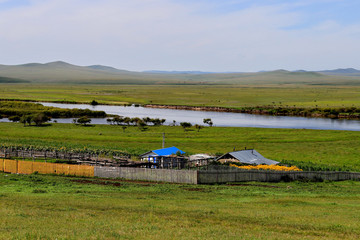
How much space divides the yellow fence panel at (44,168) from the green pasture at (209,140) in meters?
15.3

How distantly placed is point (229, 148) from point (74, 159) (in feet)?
77.8

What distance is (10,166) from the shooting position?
1564 inches

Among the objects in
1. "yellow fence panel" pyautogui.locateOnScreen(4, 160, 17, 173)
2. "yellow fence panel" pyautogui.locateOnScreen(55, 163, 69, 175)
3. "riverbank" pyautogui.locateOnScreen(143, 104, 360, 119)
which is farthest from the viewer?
"riverbank" pyautogui.locateOnScreen(143, 104, 360, 119)

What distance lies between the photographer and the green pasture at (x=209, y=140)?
5486 centimetres

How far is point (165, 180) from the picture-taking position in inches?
1383

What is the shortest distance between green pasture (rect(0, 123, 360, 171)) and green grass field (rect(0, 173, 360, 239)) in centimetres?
1976

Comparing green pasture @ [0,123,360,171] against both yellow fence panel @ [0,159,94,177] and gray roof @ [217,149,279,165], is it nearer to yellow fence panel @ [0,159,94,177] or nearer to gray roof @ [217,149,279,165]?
gray roof @ [217,149,279,165]

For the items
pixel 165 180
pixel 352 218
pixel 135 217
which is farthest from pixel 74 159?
pixel 352 218

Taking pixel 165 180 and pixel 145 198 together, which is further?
pixel 165 180

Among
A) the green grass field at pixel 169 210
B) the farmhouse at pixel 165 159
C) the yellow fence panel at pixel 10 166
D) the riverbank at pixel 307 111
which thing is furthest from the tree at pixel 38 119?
the riverbank at pixel 307 111

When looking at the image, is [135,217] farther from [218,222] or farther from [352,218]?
[352,218]

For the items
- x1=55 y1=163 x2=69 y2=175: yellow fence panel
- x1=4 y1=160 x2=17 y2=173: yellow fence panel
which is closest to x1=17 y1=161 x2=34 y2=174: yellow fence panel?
x1=4 y1=160 x2=17 y2=173: yellow fence panel

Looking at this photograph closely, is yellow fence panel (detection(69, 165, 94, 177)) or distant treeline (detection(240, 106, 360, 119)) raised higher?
distant treeline (detection(240, 106, 360, 119))

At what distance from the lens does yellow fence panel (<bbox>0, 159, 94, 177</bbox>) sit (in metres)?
37.5
